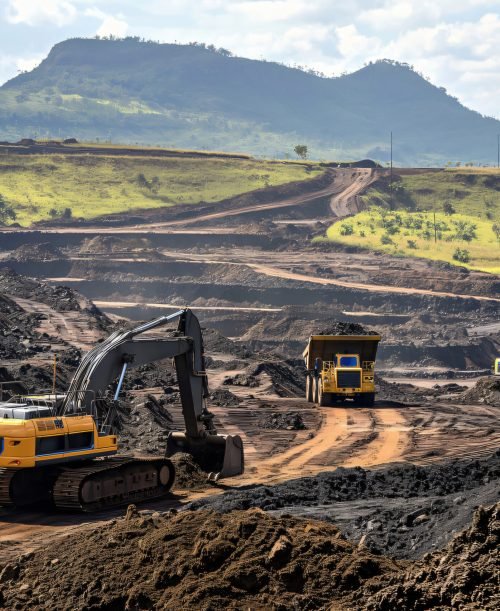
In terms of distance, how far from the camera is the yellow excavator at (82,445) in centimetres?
1834

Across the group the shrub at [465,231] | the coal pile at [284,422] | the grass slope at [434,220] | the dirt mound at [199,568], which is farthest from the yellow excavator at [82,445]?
the shrub at [465,231]

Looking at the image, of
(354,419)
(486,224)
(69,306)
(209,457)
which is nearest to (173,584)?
(209,457)

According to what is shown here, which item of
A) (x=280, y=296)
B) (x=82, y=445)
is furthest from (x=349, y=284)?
(x=82, y=445)

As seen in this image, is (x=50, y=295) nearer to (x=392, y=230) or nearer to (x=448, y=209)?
(x=392, y=230)

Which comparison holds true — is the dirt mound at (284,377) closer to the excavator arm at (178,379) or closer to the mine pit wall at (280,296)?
the excavator arm at (178,379)

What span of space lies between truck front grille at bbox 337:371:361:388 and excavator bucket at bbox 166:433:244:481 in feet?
47.9

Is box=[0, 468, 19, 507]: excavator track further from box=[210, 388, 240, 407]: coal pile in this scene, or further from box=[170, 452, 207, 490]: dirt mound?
box=[210, 388, 240, 407]: coal pile

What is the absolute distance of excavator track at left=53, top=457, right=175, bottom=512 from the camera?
61.5 ft

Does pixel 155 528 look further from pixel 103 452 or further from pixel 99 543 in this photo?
pixel 103 452

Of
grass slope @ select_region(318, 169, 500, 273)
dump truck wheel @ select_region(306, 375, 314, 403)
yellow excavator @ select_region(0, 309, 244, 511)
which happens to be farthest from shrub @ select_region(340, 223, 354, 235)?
yellow excavator @ select_region(0, 309, 244, 511)

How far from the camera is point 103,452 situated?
19.6 metres

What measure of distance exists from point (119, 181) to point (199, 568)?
112m

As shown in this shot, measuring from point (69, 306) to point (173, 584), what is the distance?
152 ft

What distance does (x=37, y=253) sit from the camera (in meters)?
89.6
